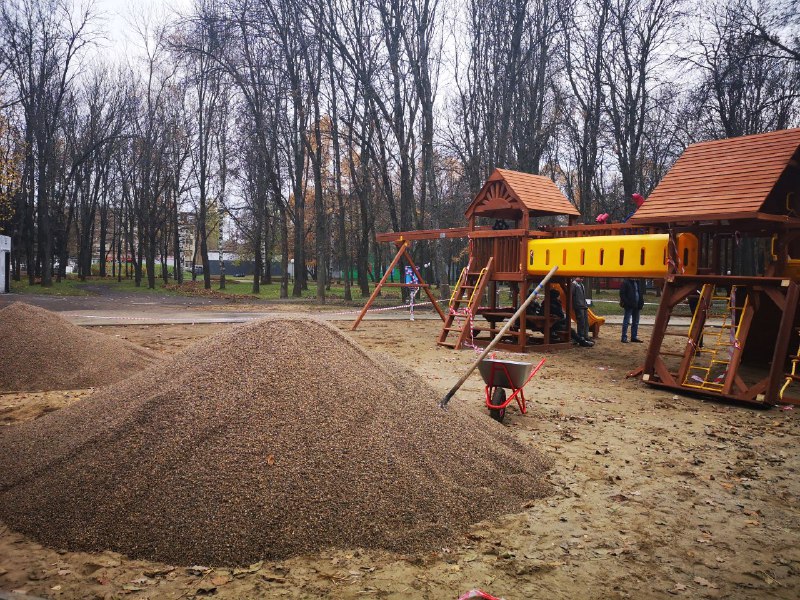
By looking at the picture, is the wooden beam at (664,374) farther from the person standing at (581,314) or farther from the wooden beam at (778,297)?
the person standing at (581,314)

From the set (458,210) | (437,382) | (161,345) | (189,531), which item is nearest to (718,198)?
(437,382)

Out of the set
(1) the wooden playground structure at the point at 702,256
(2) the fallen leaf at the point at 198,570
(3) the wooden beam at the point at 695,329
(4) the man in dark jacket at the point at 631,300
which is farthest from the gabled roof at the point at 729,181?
(2) the fallen leaf at the point at 198,570

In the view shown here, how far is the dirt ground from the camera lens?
285cm

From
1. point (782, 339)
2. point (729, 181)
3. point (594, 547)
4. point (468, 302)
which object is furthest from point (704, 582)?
point (468, 302)

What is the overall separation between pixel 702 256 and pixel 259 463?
27.5 ft

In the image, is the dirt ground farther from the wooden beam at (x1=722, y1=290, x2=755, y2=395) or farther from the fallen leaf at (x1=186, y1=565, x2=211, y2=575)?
the wooden beam at (x1=722, y1=290, x2=755, y2=395)

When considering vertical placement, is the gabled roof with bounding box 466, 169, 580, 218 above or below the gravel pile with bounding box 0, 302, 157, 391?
above

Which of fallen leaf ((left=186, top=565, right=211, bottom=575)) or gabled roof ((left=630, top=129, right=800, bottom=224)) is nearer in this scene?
fallen leaf ((left=186, top=565, right=211, bottom=575))

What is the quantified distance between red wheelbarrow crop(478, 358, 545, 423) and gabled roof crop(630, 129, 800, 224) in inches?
154

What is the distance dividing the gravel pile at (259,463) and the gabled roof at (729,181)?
500cm

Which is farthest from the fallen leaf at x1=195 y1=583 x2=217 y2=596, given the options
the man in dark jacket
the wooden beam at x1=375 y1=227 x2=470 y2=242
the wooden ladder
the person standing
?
the man in dark jacket

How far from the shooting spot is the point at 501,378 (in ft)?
18.8

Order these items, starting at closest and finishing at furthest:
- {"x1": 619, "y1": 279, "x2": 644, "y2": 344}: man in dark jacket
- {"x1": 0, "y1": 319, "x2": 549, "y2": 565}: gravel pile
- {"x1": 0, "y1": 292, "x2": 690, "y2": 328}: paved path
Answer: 1. {"x1": 0, "y1": 319, "x2": 549, "y2": 565}: gravel pile
2. {"x1": 619, "y1": 279, "x2": 644, "y2": 344}: man in dark jacket
3. {"x1": 0, "y1": 292, "x2": 690, "y2": 328}: paved path

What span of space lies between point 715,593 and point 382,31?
847 inches
